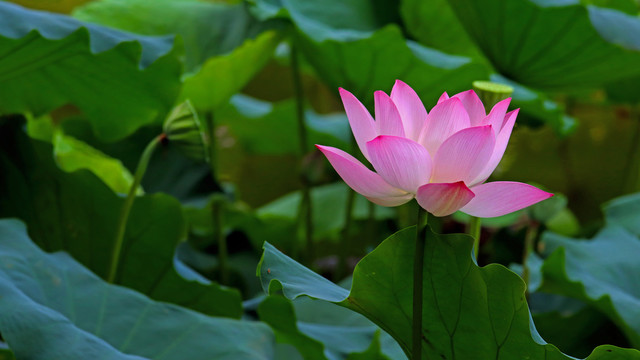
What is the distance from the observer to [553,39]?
1122 millimetres

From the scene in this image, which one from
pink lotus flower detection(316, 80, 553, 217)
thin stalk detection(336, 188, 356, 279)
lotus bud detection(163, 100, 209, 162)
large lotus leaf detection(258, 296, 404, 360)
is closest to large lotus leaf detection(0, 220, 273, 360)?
large lotus leaf detection(258, 296, 404, 360)

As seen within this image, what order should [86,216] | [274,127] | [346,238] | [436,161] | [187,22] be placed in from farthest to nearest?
1. [274,127]
2. [187,22]
3. [346,238]
4. [86,216]
5. [436,161]

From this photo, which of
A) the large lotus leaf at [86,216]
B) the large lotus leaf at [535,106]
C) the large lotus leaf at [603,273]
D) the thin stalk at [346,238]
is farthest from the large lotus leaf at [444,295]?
the thin stalk at [346,238]

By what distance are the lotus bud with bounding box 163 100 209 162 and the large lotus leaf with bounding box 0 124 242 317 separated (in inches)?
5.4

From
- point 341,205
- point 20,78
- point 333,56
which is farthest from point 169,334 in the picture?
point 341,205

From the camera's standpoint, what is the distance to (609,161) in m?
2.27

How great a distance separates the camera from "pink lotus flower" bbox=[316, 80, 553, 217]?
40 centimetres

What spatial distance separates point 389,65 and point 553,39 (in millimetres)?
278

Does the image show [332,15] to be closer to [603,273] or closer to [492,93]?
[603,273]

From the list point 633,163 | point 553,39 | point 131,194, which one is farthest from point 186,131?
point 633,163

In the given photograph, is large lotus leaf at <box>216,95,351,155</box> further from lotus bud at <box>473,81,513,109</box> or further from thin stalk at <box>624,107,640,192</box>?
lotus bud at <box>473,81,513,109</box>

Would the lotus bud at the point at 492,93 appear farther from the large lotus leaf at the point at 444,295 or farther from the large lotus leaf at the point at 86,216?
the large lotus leaf at the point at 86,216

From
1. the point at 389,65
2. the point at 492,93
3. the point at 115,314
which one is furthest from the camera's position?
the point at 389,65

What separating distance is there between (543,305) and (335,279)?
0.38 m
